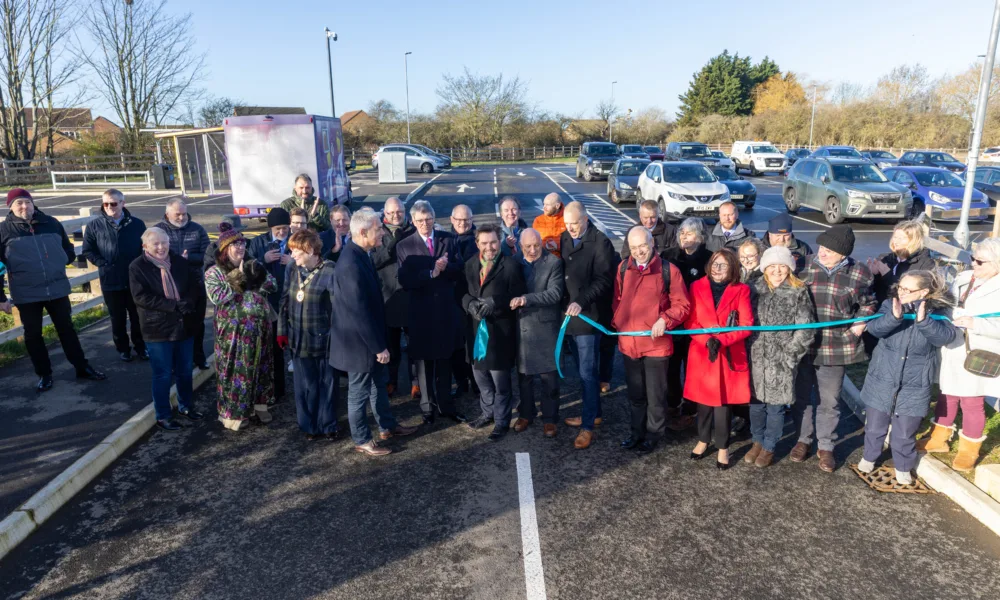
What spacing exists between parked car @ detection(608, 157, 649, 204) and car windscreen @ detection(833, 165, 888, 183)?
5.98 m

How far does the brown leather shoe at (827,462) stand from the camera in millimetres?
4945

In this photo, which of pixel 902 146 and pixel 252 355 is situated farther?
pixel 902 146

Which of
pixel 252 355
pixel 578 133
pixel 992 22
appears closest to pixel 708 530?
pixel 252 355

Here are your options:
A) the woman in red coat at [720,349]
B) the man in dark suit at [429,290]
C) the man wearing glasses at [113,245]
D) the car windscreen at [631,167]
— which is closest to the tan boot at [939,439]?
the woman in red coat at [720,349]

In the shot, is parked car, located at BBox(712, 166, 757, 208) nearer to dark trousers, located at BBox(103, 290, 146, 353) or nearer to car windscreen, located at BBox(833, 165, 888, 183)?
car windscreen, located at BBox(833, 165, 888, 183)

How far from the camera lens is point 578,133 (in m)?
65.5

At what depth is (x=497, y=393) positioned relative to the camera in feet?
18.3

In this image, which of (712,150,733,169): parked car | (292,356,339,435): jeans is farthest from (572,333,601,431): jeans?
(712,150,733,169): parked car

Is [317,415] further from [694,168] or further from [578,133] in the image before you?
[578,133]

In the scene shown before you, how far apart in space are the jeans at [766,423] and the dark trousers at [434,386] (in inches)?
104

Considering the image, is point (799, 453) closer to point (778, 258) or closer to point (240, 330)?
point (778, 258)

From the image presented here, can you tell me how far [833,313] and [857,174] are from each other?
15966mm

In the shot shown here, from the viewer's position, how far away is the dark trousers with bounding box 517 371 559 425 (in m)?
5.62

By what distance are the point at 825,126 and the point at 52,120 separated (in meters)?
55.2
